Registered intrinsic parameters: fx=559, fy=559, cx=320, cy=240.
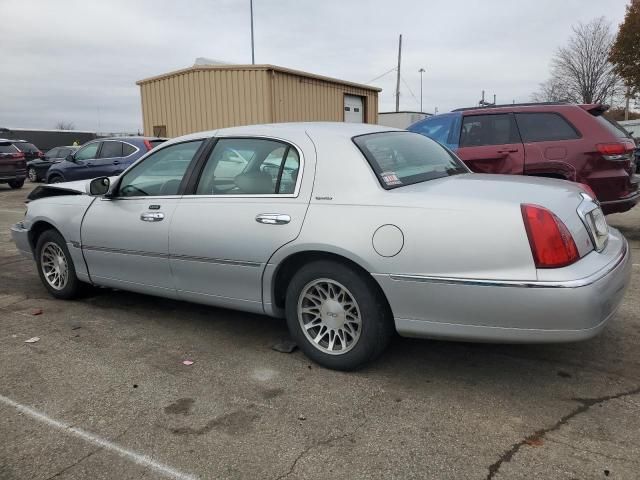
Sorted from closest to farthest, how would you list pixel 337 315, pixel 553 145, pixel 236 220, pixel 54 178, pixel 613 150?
pixel 337 315
pixel 236 220
pixel 613 150
pixel 553 145
pixel 54 178

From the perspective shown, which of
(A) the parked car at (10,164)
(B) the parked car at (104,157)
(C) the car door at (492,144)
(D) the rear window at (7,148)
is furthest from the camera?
(D) the rear window at (7,148)

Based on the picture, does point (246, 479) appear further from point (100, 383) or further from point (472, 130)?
point (472, 130)

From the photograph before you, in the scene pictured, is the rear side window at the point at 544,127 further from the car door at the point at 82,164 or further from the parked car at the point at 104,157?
the car door at the point at 82,164

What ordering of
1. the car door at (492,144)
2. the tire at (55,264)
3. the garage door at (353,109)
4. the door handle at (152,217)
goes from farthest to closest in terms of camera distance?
the garage door at (353,109)
the car door at (492,144)
the tire at (55,264)
the door handle at (152,217)

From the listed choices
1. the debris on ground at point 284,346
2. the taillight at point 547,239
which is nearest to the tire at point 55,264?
the debris on ground at point 284,346

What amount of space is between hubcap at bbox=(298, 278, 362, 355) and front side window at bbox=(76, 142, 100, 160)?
10.8 metres

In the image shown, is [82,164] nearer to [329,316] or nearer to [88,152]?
[88,152]

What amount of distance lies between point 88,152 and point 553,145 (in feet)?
34.4

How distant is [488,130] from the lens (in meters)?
6.90

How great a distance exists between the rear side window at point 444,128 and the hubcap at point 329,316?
4.14 metres

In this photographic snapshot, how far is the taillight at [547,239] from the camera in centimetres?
276

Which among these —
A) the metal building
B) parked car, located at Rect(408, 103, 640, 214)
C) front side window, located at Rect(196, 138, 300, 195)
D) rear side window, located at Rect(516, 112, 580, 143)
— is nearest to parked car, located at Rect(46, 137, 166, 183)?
the metal building

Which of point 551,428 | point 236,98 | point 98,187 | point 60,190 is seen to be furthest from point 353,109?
point 551,428

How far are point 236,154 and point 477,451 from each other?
8.15 feet
